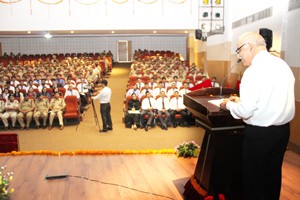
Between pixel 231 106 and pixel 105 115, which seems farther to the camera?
pixel 105 115

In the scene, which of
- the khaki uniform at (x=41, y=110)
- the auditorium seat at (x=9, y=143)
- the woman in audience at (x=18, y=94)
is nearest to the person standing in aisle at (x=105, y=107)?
the khaki uniform at (x=41, y=110)

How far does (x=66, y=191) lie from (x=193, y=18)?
10.6 m

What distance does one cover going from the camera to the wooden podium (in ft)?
8.19

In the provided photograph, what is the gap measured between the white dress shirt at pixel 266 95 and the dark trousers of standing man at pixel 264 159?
2.7 inches

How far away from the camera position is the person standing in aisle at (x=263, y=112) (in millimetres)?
1933

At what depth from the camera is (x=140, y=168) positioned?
13.9ft

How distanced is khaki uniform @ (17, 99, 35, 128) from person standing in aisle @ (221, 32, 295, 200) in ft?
22.0

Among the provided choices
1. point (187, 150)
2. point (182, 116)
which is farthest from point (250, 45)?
point (182, 116)

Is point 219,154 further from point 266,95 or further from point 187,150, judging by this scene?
point 187,150

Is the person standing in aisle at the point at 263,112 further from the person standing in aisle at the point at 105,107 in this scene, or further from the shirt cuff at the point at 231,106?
the person standing in aisle at the point at 105,107

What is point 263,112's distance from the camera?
1.94 metres

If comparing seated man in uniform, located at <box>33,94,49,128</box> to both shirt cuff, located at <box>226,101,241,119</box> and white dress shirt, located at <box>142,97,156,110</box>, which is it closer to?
white dress shirt, located at <box>142,97,156,110</box>

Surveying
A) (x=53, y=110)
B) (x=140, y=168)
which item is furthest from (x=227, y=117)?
(x=53, y=110)

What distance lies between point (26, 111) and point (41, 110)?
0.38m
